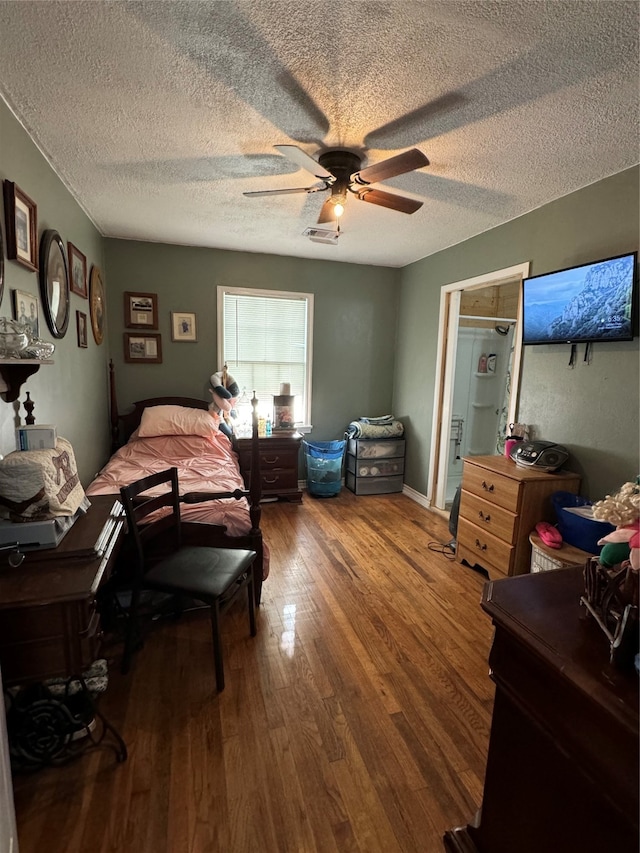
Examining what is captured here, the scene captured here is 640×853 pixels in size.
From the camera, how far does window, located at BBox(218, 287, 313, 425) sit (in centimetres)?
414

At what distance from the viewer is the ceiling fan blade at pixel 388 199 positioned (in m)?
2.11

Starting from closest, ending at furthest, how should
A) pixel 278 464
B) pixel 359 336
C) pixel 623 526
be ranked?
1. pixel 623 526
2. pixel 278 464
3. pixel 359 336

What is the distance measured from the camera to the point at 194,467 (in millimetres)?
3084

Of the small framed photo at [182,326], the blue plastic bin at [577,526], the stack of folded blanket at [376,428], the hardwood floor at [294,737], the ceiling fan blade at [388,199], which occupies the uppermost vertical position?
the ceiling fan blade at [388,199]

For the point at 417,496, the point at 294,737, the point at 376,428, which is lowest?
the point at 294,737

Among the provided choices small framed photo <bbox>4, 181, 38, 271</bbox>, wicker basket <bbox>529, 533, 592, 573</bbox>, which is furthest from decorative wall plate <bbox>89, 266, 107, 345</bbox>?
wicker basket <bbox>529, 533, 592, 573</bbox>

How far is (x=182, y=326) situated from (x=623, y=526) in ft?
13.0

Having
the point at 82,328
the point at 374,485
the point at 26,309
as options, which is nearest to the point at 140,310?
the point at 82,328

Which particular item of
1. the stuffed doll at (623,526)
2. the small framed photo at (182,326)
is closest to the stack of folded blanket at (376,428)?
the small framed photo at (182,326)

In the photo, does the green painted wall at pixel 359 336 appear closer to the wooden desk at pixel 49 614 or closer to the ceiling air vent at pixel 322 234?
the wooden desk at pixel 49 614

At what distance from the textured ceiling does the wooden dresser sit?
5.75 feet

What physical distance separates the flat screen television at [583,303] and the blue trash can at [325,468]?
2.18 meters

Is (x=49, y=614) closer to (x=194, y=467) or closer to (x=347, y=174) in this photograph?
(x=194, y=467)

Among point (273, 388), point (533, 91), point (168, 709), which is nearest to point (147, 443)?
point (273, 388)
